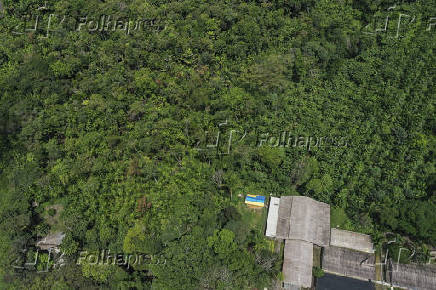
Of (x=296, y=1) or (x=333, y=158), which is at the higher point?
(x=296, y=1)

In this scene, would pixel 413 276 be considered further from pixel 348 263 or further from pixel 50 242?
pixel 50 242

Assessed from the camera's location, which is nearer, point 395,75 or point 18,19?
point 395,75

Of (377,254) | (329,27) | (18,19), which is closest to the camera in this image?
(377,254)

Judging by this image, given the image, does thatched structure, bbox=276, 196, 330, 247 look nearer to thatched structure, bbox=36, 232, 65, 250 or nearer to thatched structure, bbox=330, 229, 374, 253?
thatched structure, bbox=330, 229, 374, 253

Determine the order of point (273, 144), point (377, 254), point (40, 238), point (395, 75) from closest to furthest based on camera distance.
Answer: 1. point (377, 254)
2. point (40, 238)
3. point (273, 144)
4. point (395, 75)

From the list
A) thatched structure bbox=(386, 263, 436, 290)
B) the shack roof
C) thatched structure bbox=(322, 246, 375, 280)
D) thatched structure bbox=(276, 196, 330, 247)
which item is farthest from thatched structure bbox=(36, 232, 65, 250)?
thatched structure bbox=(386, 263, 436, 290)

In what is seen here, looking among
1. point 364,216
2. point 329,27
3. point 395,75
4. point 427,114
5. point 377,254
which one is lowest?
point 377,254

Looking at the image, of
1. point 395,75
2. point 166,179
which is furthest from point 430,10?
point 166,179

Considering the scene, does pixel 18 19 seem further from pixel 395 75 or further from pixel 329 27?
pixel 395 75

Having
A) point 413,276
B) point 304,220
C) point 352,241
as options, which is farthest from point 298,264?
point 413,276
